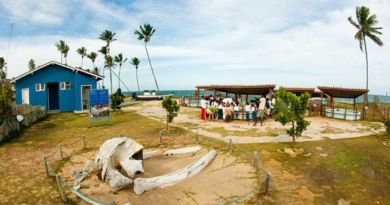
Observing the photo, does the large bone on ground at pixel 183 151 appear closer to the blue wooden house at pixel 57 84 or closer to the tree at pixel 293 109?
the tree at pixel 293 109

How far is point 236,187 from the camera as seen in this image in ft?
33.1

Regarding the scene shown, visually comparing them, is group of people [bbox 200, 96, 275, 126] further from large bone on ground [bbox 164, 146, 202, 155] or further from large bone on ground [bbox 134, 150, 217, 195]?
large bone on ground [bbox 134, 150, 217, 195]

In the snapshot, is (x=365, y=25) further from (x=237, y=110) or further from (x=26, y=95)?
(x=26, y=95)

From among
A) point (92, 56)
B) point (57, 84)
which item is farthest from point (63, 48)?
point (57, 84)

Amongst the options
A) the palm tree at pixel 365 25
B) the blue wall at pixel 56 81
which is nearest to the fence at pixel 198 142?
the blue wall at pixel 56 81

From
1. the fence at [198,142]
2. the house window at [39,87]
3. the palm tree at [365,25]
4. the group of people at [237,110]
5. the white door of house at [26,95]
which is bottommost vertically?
the fence at [198,142]

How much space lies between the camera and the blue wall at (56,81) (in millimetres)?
28453

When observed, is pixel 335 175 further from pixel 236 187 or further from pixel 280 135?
pixel 280 135

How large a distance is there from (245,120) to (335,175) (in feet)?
38.8

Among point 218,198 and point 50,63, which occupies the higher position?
point 50,63

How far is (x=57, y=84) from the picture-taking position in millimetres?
30266

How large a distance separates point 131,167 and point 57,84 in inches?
918

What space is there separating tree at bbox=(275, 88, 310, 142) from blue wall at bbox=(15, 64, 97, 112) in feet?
72.5

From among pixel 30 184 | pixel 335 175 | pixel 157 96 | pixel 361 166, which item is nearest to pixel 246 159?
pixel 335 175
